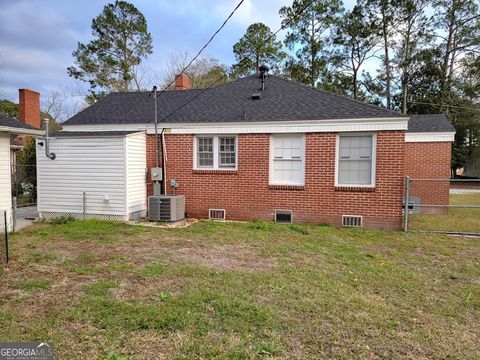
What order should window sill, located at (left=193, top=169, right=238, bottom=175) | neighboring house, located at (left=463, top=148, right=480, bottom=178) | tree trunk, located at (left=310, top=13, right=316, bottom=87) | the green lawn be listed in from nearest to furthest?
1. the green lawn
2. window sill, located at (left=193, top=169, right=238, bottom=175)
3. tree trunk, located at (left=310, top=13, right=316, bottom=87)
4. neighboring house, located at (left=463, top=148, right=480, bottom=178)

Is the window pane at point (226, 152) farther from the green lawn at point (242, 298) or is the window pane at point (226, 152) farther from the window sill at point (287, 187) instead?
the green lawn at point (242, 298)

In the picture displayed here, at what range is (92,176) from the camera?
9367 millimetres

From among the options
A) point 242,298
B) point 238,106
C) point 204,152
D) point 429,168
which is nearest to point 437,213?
point 429,168

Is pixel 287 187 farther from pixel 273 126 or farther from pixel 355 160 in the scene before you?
pixel 355 160

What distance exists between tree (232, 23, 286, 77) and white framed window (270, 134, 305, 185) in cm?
1990

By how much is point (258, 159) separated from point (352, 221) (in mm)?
3231

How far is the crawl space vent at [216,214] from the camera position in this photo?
9.98 meters

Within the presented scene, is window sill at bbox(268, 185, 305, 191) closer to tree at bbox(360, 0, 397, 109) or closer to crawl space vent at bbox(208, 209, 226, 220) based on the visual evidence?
crawl space vent at bbox(208, 209, 226, 220)

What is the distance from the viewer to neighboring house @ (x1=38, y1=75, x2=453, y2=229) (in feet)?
28.6

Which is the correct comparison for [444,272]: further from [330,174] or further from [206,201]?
[206,201]

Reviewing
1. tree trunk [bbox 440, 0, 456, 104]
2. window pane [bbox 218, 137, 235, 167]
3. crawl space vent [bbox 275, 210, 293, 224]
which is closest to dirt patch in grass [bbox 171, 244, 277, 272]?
crawl space vent [bbox 275, 210, 293, 224]

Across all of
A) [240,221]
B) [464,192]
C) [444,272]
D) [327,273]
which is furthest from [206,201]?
[464,192]

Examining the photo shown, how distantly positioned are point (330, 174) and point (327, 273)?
176 inches

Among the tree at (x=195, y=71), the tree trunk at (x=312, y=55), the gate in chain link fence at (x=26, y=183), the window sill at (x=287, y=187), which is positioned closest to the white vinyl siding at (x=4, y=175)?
the window sill at (x=287, y=187)
